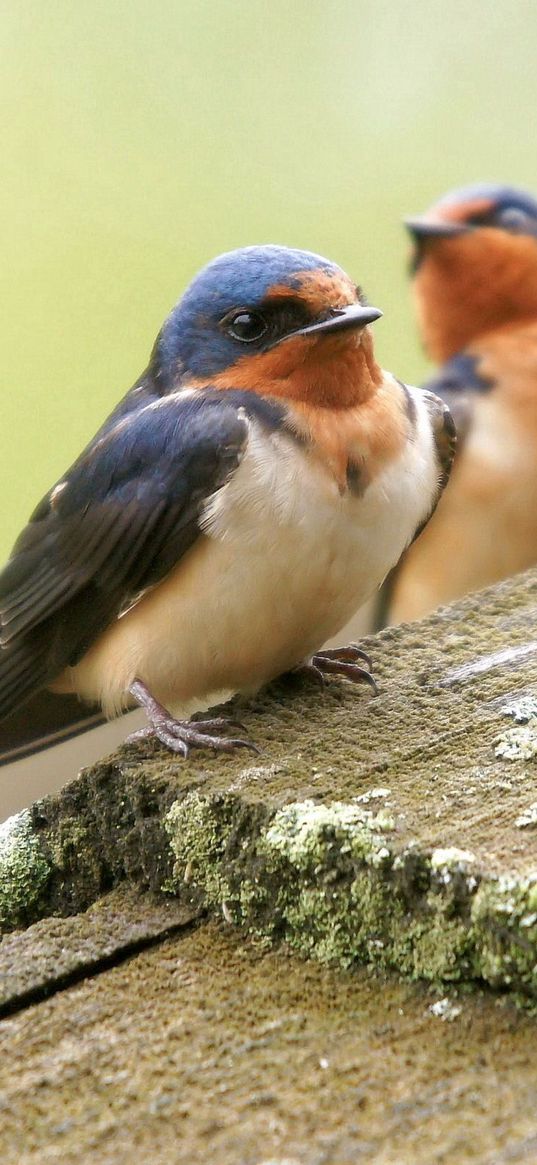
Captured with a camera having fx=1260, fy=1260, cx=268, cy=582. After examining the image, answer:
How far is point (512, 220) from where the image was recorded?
2.81m

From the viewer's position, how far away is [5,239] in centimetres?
293

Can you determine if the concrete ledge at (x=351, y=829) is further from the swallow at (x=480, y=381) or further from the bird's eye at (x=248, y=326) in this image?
the swallow at (x=480, y=381)

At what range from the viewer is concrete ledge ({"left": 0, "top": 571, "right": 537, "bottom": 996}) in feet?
2.65

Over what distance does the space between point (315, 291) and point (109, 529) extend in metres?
0.37

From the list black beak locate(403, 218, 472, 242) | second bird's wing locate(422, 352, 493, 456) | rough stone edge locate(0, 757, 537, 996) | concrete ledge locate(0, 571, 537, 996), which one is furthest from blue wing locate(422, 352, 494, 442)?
rough stone edge locate(0, 757, 537, 996)

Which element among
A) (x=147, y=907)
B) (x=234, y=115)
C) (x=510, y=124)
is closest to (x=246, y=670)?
(x=147, y=907)

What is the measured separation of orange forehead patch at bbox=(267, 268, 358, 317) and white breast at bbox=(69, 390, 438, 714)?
0.52 ft

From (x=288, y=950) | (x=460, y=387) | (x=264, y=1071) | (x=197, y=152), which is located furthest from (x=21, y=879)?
(x=197, y=152)

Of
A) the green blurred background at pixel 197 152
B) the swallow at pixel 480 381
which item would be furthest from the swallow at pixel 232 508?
the swallow at pixel 480 381

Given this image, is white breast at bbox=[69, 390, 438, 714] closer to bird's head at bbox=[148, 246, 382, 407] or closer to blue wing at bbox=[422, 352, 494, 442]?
bird's head at bbox=[148, 246, 382, 407]

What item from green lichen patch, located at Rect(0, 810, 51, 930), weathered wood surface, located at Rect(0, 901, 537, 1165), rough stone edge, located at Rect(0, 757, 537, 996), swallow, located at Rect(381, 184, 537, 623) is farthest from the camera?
swallow, located at Rect(381, 184, 537, 623)

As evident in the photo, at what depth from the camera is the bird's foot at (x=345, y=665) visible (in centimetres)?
139

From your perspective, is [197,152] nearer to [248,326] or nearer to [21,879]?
[248,326]

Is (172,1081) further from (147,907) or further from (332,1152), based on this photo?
(147,907)
